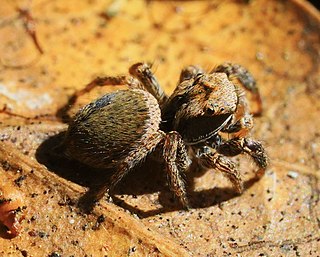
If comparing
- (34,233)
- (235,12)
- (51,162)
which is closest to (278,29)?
(235,12)

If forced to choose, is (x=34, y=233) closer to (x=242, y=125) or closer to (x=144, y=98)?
(x=144, y=98)

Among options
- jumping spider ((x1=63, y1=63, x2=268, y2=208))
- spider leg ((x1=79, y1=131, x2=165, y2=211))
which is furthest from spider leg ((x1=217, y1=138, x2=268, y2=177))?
spider leg ((x1=79, y1=131, x2=165, y2=211))

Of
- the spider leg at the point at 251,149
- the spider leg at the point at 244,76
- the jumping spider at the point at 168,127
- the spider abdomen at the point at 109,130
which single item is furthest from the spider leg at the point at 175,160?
the spider leg at the point at 244,76

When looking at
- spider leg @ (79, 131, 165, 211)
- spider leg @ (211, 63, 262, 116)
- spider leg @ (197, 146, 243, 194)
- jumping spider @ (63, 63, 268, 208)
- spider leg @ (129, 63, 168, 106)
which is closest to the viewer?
spider leg @ (79, 131, 165, 211)

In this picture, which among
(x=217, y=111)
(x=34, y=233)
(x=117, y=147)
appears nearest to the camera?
(x=34, y=233)

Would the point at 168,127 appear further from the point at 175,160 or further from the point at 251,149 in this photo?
the point at 251,149

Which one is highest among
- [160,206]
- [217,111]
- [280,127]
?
[217,111]

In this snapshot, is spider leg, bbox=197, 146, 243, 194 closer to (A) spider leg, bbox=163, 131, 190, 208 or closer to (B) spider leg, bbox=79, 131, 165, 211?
(A) spider leg, bbox=163, 131, 190, 208
